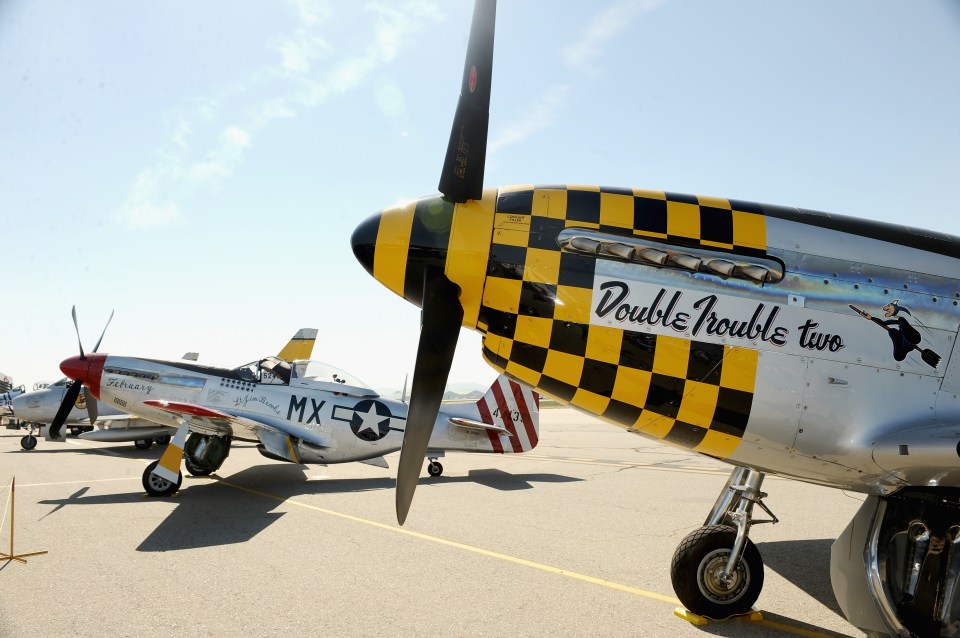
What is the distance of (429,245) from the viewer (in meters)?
3.59

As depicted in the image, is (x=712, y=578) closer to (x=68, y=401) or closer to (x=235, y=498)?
(x=235, y=498)

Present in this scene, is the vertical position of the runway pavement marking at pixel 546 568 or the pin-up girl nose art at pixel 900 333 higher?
the pin-up girl nose art at pixel 900 333

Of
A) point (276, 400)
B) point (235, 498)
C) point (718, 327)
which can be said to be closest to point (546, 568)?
point (718, 327)

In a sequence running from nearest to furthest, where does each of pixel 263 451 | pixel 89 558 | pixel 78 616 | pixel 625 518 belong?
1. pixel 78 616
2. pixel 89 558
3. pixel 625 518
4. pixel 263 451

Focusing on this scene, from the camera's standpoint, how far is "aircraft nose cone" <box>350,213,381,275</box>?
3.68m

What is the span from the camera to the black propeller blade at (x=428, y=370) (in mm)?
3381

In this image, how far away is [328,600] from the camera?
174 inches

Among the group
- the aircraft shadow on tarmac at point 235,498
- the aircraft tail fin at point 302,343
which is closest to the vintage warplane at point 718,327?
the aircraft shadow on tarmac at point 235,498

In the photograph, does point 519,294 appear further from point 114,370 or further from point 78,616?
point 114,370

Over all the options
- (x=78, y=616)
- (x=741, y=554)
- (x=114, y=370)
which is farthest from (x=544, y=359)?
(x=114, y=370)

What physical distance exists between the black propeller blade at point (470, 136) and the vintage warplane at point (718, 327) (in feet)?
0.03

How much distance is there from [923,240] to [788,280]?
1.15m

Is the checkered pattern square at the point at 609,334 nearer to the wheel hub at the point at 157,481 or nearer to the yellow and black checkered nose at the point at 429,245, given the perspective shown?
the yellow and black checkered nose at the point at 429,245

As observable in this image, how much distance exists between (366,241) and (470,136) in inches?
39.1
